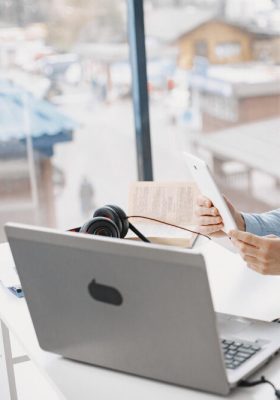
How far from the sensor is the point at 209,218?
1897 mm

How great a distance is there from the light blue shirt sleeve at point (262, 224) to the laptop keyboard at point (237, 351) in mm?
626

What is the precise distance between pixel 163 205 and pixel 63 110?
1379mm

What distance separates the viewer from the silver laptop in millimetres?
1120

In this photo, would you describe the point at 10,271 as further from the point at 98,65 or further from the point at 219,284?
the point at 98,65

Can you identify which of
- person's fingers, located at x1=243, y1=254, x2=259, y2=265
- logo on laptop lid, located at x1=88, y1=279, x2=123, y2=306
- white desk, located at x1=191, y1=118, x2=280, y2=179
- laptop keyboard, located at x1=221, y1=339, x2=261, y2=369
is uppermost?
logo on laptop lid, located at x1=88, y1=279, x2=123, y2=306

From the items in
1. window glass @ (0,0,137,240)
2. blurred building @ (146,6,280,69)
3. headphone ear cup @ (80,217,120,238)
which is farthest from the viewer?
blurred building @ (146,6,280,69)

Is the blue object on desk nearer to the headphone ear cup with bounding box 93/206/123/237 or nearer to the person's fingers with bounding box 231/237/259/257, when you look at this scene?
the headphone ear cup with bounding box 93/206/123/237

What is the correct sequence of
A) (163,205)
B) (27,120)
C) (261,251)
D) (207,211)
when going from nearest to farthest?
(261,251) → (207,211) → (163,205) → (27,120)

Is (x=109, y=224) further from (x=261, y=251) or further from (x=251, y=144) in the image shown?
(x=251, y=144)

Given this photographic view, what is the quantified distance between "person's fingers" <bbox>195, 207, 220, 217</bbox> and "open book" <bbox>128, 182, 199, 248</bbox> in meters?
0.09

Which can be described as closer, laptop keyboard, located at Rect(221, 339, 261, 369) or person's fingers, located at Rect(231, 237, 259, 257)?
laptop keyboard, located at Rect(221, 339, 261, 369)

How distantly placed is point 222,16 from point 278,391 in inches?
93.9

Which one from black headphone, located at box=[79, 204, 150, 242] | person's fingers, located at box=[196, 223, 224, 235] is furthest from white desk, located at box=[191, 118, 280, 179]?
black headphone, located at box=[79, 204, 150, 242]

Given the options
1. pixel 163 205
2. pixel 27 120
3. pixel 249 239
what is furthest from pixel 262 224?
pixel 27 120
